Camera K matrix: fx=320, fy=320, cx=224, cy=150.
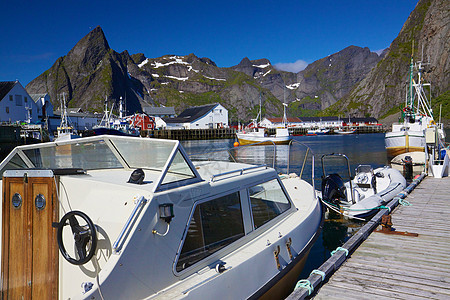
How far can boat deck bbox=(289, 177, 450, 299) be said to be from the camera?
4.95 metres

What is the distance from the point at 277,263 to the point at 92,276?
3.13 m

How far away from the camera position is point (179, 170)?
451 cm

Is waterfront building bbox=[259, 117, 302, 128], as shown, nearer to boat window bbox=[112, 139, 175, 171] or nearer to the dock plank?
the dock plank

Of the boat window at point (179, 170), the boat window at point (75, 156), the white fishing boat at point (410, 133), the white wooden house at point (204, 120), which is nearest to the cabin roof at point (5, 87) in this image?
the white wooden house at point (204, 120)

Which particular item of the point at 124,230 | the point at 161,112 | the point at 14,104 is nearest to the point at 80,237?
the point at 124,230

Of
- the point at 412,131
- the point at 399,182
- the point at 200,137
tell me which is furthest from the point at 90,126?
the point at 399,182

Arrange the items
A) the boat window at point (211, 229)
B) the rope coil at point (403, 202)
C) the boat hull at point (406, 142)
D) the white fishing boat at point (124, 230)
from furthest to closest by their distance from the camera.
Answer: the boat hull at point (406, 142), the rope coil at point (403, 202), the boat window at point (211, 229), the white fishing boat at point (124, 230)

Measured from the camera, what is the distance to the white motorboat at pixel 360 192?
11.6 meters

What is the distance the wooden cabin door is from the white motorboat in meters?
8.98

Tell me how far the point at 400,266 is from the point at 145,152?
501 cm

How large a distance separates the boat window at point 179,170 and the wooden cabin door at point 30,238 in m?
1.44

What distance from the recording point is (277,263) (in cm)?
550

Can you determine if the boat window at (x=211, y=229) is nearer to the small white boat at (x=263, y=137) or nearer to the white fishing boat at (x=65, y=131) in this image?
the white fishing boat at (x=65, y=131)

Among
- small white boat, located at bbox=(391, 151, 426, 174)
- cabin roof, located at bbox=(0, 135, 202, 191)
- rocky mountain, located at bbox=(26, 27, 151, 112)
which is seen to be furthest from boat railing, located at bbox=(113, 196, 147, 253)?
rocky mountain, located at bbox=(26, 27, 151, 112)
